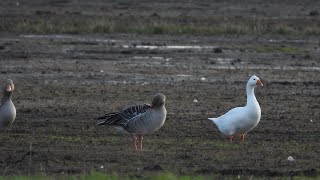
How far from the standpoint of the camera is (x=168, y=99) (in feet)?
71.3

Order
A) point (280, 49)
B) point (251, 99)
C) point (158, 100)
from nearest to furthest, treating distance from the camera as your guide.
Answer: point (158, 100) < point (251, 99) < point (280, 49)

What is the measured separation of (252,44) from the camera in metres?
36.8

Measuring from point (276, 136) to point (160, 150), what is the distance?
264cm

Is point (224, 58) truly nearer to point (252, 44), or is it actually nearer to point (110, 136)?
point (252, 44)

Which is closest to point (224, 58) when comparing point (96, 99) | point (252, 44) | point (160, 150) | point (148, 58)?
point (148, 58)

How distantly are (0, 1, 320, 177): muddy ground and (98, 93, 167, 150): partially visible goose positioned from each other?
0.28m

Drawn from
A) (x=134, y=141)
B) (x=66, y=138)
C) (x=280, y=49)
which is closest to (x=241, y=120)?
(x=134, y=141)

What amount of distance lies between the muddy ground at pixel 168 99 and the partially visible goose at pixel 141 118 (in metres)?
0.28

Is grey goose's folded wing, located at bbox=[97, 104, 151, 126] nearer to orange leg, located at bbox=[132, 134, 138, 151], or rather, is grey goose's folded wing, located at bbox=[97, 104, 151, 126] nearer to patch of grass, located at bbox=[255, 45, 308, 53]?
orange leg, located at bbox=[132, 134, 138, 151]

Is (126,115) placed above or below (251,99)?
below

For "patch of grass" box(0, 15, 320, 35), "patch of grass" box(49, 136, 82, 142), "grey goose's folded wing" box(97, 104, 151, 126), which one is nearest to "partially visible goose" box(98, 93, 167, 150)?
"grey goose's folded wing" box(97, 104, 151, 126)

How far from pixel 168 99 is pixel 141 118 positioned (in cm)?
625

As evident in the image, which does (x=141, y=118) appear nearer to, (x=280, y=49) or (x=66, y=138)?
(x=66, y=138)

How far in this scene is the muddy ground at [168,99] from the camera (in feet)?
45.5
